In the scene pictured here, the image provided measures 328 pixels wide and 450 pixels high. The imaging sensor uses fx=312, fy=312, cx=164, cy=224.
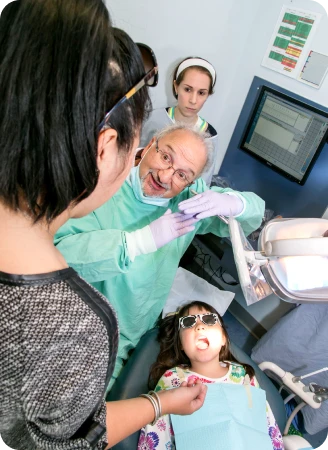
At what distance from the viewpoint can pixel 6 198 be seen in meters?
0.48

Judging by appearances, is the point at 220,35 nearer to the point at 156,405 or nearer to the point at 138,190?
the point at 138,190

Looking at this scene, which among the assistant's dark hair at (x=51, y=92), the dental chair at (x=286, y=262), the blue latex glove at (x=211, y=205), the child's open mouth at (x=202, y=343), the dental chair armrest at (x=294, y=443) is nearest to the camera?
the assistant's dark hair at (x=51, y=92)

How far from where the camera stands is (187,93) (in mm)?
2242

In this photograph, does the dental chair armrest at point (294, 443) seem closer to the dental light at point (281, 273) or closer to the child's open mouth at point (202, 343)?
the child's open mouth at point (202, 343)

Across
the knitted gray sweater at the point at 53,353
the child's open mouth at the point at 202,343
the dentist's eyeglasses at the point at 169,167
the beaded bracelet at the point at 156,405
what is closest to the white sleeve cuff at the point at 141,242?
the dentist's eyeglasses at the point at 169,167

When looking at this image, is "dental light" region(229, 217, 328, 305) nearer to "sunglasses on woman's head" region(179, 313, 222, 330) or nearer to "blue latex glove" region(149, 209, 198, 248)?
"blue latex glove" region(149, 209, 198, 248)

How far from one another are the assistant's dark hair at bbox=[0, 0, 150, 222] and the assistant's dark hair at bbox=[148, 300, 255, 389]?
1355 millimetres

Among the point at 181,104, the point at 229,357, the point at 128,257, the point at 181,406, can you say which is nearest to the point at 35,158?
the point at 128,257

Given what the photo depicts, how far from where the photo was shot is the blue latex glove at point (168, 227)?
1.17 meters

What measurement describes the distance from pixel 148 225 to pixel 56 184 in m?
0.76

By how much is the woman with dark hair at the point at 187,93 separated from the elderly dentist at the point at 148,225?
30.6 inches

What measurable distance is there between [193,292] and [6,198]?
66.6 inches

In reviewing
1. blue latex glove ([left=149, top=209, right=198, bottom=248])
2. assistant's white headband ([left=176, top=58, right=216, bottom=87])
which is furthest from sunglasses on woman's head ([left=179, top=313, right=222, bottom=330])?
assistant's white headband ([left=176, top=58, right=216, bottom=87])

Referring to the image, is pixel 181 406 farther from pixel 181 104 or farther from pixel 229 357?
pixel 181 104
